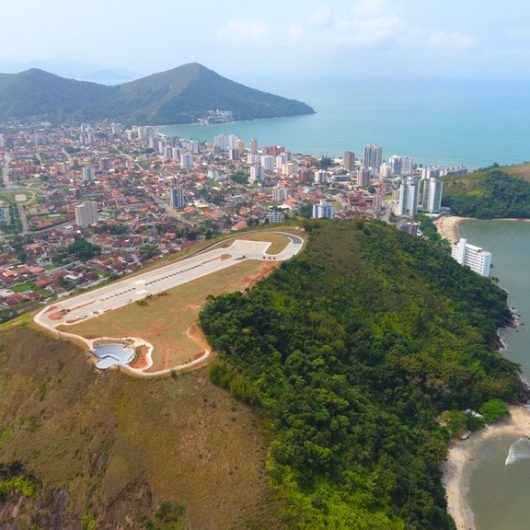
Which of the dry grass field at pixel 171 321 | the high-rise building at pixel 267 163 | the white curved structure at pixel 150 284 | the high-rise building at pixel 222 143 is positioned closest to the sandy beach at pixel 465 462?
the white curved structure at pixel 150 284

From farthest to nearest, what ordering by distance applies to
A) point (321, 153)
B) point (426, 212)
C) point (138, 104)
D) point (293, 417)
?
point (138, 104) < point (321, 153) < point (426, 212) < point (293, 417)

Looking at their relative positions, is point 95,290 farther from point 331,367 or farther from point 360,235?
point 360,235

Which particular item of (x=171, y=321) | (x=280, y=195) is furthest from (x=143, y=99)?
(x=171, y=321)

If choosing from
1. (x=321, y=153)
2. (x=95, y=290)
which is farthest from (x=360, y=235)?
(x=321, y=153)

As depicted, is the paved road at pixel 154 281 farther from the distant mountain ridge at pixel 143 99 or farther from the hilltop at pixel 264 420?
the distant mountain ridge at pixel 143 99

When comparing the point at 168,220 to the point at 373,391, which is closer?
the point at 373,391

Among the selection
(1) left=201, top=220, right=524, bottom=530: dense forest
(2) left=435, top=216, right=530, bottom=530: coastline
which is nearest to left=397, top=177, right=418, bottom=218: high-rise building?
(1) left=201, top=220, right=524, bottom=530: dense forest

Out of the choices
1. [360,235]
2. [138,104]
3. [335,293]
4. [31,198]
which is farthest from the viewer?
[138,104]
